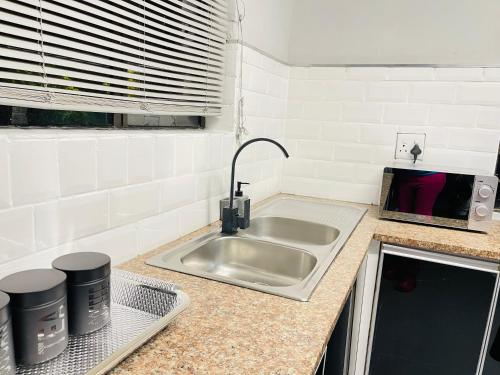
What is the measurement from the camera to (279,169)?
7.36 ft

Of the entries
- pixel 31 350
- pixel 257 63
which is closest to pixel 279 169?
pixel 257 63

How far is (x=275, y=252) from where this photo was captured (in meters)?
1.38

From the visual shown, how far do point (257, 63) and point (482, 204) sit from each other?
3.84ft

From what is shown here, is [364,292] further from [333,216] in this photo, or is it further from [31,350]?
[31,350]

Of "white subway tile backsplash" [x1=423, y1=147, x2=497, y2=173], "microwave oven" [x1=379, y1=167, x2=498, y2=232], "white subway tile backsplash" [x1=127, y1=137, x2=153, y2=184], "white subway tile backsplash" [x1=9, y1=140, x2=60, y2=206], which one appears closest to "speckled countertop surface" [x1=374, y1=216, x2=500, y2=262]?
"microwave oven" [x1=379, y1=167, x2=498, y2=232]

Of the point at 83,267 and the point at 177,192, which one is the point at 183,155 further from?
the point at 83,267

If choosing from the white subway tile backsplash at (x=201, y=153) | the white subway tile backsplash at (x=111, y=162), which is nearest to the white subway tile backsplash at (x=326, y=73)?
the white subway tile backsplash at (x=201, y=153)

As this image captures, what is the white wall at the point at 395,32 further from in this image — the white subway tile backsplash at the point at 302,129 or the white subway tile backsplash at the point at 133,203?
the white subway tile backsplash at the point at 133,203

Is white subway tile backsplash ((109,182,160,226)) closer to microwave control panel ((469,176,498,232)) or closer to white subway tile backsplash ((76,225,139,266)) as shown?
white subway tile backsplash ((76,225,139,266))

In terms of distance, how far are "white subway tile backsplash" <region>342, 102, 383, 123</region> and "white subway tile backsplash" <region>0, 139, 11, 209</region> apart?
5.65ft

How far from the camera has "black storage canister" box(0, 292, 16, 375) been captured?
511 mm

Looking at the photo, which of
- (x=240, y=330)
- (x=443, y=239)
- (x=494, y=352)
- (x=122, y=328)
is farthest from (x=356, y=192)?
(x=122, y=328)

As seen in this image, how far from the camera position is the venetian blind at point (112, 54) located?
780 mm

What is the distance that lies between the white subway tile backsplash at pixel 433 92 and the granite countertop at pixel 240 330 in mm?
1140
